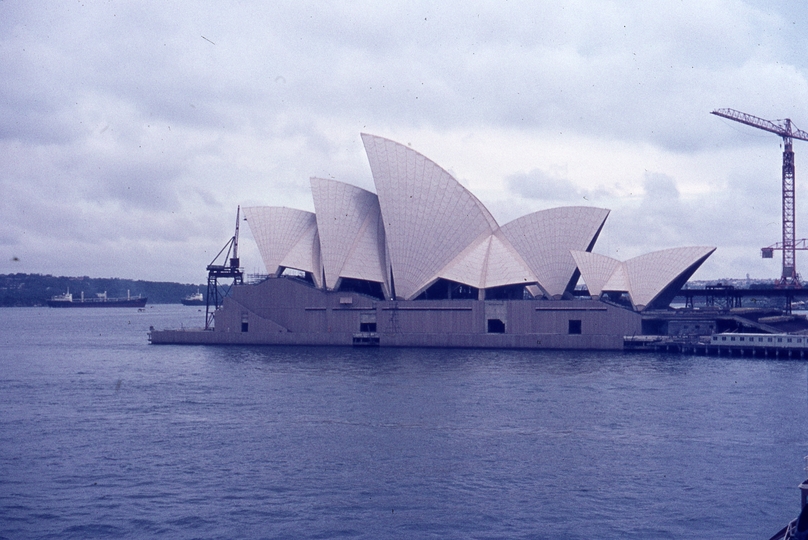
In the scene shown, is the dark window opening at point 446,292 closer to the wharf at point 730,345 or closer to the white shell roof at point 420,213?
the white shell roof at point 420,213

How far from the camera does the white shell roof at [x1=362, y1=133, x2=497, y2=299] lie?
5306cm

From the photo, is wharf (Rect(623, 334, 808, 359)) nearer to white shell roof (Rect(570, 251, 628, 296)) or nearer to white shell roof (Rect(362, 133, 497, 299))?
white shell roof (Rect(570, 251, 628, 296))

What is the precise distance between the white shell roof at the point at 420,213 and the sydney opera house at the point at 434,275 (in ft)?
0.23

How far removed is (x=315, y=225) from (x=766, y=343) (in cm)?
3163

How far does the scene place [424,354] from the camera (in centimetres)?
4878

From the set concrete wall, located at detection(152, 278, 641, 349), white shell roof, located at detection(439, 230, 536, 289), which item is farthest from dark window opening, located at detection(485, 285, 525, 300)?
concrete wall, located at detection(152, 278, 641, 349)

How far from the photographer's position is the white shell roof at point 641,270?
52.0 m

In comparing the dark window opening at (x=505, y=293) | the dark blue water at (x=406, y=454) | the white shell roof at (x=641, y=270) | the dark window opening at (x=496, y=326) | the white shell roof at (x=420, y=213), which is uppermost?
the white shell roof at (x=420, y=213)

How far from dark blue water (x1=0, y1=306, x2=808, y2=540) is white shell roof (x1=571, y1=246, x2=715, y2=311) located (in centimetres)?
1290

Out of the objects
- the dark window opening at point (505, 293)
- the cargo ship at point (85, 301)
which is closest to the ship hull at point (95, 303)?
the cargo ship at point (85, 301)

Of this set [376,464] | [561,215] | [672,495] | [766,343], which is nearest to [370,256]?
[561,215]

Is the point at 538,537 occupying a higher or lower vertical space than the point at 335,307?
lower

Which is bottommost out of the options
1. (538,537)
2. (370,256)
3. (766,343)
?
(538,537)

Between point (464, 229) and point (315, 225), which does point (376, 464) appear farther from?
point (315, 225)
